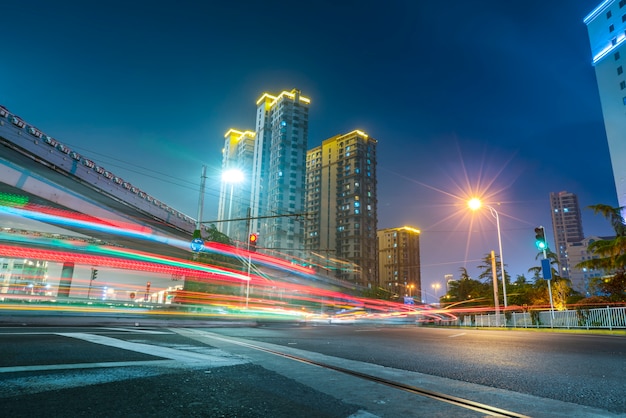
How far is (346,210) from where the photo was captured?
461 ft

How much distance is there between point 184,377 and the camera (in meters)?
3.70

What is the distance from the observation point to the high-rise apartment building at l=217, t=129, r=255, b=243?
138 metres

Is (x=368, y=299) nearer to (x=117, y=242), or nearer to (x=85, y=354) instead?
(x=117, y=242)

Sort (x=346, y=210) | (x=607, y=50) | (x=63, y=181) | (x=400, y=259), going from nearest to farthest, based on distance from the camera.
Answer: (x=63, y=181)
(x=607, y=50)
(x=346, y=210)
(x=400, y=259)

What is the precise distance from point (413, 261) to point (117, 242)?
526 feet

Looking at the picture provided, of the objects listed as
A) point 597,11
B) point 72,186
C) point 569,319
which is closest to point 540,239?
point 569,319

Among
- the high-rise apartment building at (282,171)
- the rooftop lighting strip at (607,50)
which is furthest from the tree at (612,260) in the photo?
the high-rise apartment building at (282,171)

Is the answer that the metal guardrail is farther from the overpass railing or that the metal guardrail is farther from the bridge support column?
the bridge support column

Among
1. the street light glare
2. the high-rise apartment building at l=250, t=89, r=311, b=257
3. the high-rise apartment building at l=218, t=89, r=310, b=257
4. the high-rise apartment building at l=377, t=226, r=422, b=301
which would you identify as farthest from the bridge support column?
the high-rise apartment building at l=377, t=226, r=422, b=301

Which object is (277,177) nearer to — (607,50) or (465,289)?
(465,289)

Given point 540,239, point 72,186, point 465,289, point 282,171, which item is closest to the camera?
point 540,239

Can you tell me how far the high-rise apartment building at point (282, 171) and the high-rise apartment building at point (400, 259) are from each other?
6567 centimetres

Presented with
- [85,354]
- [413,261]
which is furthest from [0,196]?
[413,261]

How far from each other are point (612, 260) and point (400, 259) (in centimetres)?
15515
